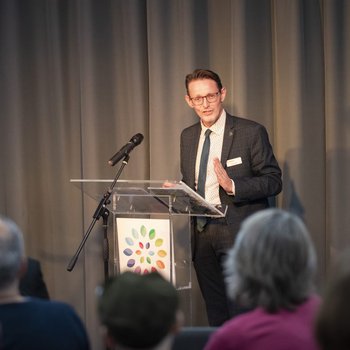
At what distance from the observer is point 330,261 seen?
4617 millimetres

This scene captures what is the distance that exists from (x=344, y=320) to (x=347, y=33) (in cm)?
377

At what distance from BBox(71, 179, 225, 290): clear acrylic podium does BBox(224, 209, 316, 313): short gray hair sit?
5.12ft

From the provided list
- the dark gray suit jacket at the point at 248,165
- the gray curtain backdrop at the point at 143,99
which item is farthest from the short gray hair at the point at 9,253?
the gray curtain backdrop at the point at 143,99

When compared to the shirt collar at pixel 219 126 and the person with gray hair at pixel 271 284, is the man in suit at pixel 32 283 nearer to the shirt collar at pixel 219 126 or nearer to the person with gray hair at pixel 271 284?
the person with gray hair at pixel 271 284

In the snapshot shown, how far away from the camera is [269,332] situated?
5.39 feet

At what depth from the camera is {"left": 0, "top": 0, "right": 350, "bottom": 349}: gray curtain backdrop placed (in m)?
4.58

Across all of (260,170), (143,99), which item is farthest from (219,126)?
(143,99)

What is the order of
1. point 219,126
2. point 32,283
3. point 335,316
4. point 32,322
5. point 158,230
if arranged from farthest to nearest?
point 219,126
point 158,230
point 32,283
point 32,322
point 335,316

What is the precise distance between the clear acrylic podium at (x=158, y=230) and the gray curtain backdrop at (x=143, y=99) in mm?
1179

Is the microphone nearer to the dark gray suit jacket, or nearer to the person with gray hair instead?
the dark gray suit jacket

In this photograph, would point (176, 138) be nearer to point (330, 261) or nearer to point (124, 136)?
point (124, 136)

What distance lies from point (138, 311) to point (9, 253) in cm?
61

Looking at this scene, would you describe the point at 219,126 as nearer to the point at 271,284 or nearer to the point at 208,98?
the point at 208,98

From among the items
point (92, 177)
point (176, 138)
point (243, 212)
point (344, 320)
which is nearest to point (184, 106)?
point (176, 138)
